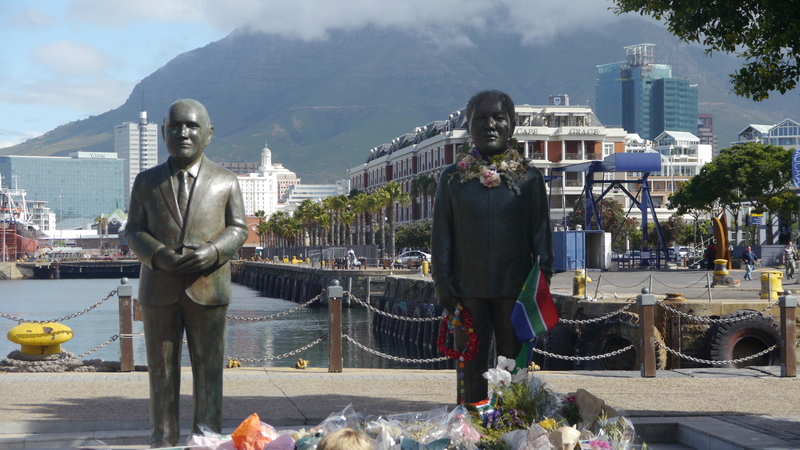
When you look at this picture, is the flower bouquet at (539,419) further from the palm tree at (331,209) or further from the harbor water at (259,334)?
the palm tree at (331,209)

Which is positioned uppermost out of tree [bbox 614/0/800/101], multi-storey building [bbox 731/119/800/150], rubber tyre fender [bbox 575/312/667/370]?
multi-storey building [bbox 731/119/800/150]

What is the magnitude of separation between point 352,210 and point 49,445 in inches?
2656

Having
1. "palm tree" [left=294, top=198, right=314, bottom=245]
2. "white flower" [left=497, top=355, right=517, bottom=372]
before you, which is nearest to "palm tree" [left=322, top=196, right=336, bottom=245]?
"palm tree" [left=294, top=198, right=314, bottom=245]

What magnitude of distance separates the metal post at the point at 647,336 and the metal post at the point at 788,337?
5.26ft

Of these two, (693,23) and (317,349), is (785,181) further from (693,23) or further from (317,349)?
(693,23)

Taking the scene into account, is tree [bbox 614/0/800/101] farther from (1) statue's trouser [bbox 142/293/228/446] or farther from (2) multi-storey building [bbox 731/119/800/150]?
(2) multi-storey building [bbox 731/119/800/150]

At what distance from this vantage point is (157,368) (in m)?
5.58

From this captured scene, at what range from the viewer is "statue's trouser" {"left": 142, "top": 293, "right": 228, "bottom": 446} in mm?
5559

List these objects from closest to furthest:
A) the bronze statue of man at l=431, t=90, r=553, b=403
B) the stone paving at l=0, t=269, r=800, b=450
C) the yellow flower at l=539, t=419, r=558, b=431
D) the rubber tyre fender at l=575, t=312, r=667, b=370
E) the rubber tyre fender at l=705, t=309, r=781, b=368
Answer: the yellow flower at l=539, t=419, r=558, b=431
the bronze statue of man at l=431, t=90, r=553, b=403
the stone paving at l=0, t=269, r=800, b=450
the rubber tyre fender at l=705, t=309, r=781, b=368
the rubber tyre fender at l=575, t=312, r=667, b=370

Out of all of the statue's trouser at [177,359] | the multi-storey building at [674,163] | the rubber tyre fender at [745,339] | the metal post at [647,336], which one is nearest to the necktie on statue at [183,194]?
the statue's trouser at [177,359]

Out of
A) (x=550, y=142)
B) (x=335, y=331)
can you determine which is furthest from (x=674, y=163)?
(x=335, y=331)

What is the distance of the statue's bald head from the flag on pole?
8.11 feet

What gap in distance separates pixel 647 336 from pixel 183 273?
7.04 metres

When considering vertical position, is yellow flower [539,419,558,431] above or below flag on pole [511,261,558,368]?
below
